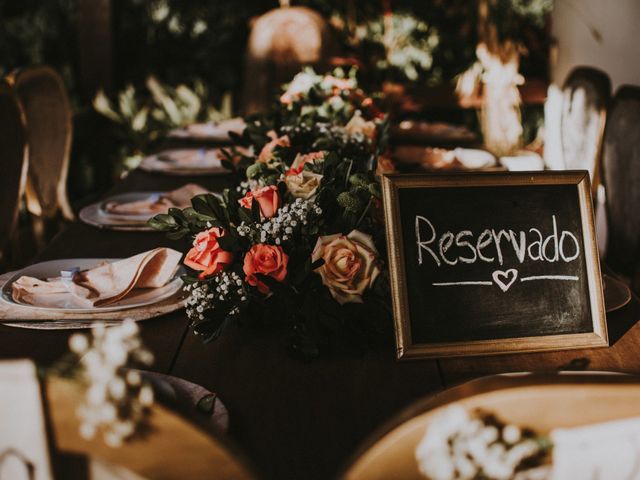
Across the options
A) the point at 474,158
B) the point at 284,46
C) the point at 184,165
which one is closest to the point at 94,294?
the point at 184,165

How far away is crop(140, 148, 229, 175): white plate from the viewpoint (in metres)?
2.26

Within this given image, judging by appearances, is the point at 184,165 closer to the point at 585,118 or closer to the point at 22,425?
the point at 585,118

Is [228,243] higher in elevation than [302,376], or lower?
higher

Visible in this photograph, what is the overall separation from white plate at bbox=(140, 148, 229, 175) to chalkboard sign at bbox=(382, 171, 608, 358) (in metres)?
1.23

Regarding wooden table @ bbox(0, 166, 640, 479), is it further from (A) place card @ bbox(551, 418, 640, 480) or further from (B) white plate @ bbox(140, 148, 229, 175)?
(B) white plate @ bbox(140, 148, 229, 175)

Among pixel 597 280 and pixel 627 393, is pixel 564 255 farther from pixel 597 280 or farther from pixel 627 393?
pixel 627 393

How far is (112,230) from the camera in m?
1.66

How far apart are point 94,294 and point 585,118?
186cm

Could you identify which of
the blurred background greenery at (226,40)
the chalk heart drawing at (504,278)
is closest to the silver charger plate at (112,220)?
the chalk heart drawing at (504,278)

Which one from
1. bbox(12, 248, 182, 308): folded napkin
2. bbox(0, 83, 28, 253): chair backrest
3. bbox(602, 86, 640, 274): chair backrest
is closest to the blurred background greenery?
bbox(0, 83, 28, 253): chair backrest

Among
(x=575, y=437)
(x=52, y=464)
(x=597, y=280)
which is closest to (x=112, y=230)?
(x=597, y=280)

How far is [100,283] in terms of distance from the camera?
1195 millimetres

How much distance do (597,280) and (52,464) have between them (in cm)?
78

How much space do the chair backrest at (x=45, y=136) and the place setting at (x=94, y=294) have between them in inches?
48.3
